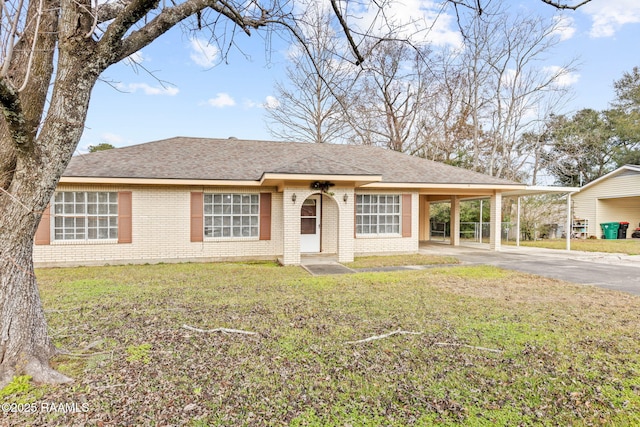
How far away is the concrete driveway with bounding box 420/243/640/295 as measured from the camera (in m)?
7.53

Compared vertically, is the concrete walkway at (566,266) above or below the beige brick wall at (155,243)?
below

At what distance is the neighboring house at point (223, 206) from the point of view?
9.65 meters

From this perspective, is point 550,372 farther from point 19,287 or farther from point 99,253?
point 99,253

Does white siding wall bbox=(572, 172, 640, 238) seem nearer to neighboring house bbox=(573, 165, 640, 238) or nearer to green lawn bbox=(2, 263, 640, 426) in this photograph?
neighboring house bbox=(573, 165, 640, 238)

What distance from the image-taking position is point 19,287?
2.92 meters

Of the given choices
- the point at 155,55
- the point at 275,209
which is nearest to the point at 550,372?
the point at 155,55

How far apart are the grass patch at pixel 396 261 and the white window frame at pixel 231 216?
3.49 m

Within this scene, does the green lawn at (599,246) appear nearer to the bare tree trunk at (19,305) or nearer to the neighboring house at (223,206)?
the neighboring house at (223,206)

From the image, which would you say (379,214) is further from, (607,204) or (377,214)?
(607,204)

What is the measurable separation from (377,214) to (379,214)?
0.08 m

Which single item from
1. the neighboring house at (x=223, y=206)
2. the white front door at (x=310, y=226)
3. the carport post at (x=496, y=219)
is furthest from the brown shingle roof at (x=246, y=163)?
the white front door at (x=310, y=226)

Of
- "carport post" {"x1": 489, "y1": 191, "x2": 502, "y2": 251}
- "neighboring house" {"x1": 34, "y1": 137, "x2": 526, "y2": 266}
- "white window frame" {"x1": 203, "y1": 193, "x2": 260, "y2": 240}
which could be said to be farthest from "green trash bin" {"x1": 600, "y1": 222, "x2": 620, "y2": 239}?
"white window frame" {"x1": 203, "y1": 193, "x2": 260, "y2": 240}

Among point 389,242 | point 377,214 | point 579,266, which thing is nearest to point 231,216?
point 377,214

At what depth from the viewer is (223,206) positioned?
10.8 m
